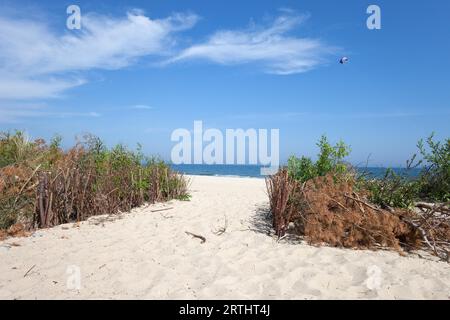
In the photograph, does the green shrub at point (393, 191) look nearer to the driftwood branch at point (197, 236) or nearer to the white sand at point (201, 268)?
the white sand at point (201, 268)

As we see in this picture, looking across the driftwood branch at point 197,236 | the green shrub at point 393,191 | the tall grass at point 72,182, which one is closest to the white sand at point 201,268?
the driftwood branch at point 197,236

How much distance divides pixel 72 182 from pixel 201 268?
3749 millimetres

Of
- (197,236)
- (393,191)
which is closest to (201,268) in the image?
(197,236)

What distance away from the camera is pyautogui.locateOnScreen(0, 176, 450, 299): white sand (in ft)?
12.0

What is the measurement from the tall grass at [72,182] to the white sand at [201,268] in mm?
677

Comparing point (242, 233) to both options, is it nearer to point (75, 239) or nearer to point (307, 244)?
point (307, 244)

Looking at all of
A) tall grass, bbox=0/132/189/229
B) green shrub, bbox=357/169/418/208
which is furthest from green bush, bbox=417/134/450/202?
tall grass, bbox=0/132/189/229

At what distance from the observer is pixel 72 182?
22.5 feet

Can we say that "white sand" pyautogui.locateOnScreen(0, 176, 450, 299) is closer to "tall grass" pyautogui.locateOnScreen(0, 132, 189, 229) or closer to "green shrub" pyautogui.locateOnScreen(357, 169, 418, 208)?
"tall grass" pyautogui.locateOnScreen(0, 132, 189, 229)

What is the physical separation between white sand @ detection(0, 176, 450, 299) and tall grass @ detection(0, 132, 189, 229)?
0.68 meters
